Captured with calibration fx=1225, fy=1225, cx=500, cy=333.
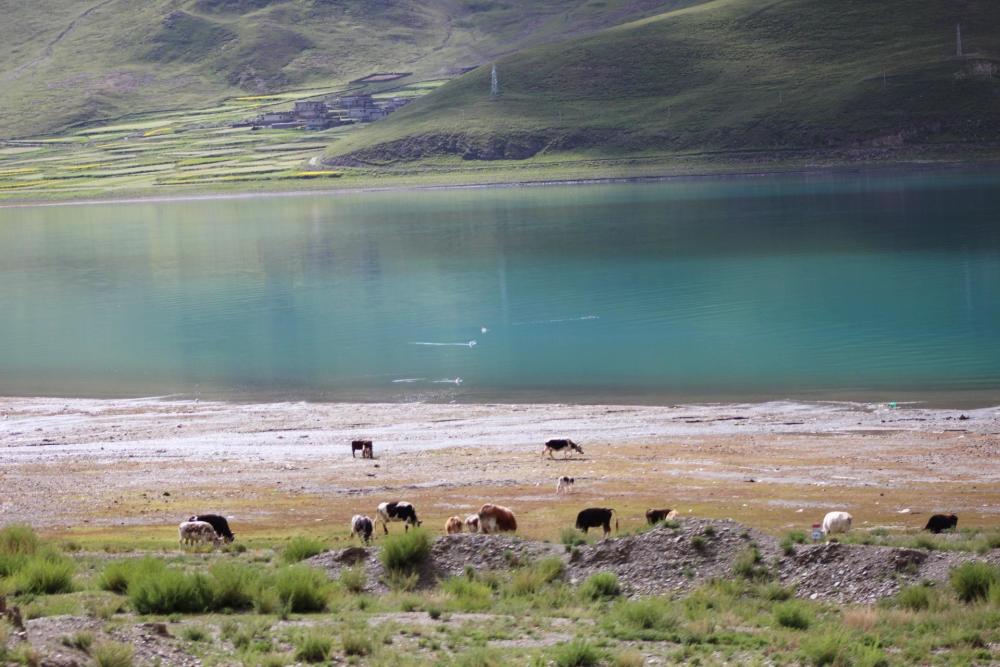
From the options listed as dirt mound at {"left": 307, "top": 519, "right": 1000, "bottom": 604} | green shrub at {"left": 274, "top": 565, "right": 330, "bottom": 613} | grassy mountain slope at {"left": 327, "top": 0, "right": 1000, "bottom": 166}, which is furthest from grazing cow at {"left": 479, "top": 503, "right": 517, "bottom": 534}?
grassy mountain slope at {"left": 327, "top": 0, "right": 1000, "bottom": 166}

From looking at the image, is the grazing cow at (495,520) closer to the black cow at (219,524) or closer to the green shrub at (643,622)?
the black cow at (219,524)

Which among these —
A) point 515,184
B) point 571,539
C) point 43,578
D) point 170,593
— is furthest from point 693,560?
point 515,184

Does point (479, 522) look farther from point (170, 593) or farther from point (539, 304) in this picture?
point (539, 304)

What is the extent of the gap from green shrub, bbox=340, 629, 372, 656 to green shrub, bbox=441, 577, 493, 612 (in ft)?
7.03

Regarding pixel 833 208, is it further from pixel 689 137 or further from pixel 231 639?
pixel 231 639

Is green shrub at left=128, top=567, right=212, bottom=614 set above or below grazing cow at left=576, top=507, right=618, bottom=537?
above

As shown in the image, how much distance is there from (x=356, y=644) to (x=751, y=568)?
555 cm

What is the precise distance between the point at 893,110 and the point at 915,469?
12420 cm

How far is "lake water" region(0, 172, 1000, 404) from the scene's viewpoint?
3888cm

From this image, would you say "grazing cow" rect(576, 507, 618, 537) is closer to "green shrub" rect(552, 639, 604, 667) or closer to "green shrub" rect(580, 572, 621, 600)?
"green shrub" rect(580, 572, 621, 600)

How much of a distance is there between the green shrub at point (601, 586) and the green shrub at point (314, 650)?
3.96 metres

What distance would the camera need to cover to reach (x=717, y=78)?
543 ft

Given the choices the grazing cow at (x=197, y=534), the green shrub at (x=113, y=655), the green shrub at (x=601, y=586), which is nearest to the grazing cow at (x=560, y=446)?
the grazing cow at (x=197, y=534)

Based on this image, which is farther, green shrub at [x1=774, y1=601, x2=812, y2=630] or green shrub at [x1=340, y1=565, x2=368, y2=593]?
green shrub at [x1=340, y1=565, x2=368, y2=593]
